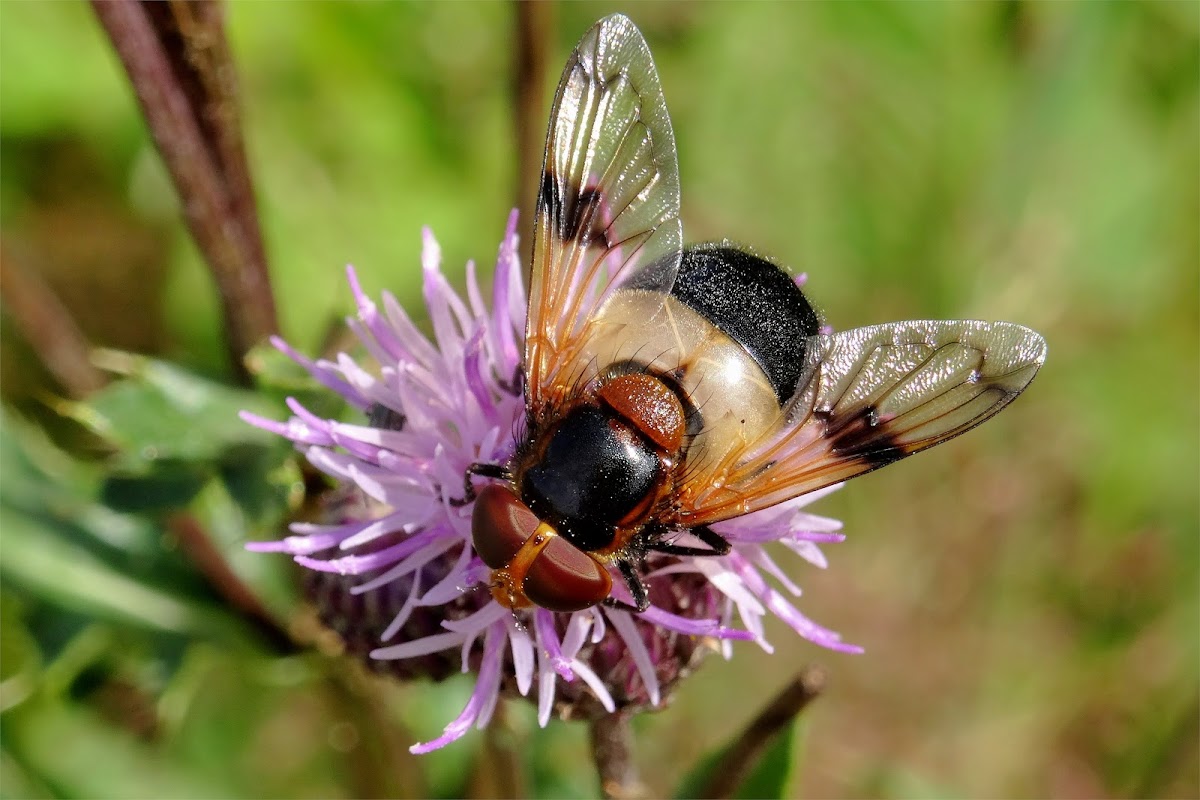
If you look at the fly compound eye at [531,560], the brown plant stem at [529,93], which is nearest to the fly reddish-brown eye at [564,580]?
the fly compound eye at [531,560]

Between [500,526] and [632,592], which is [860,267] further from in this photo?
[500,526]

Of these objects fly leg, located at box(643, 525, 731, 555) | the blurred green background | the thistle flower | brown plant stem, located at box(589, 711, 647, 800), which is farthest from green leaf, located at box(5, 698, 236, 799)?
fly leg, located at box(643, 525, 731, 555)

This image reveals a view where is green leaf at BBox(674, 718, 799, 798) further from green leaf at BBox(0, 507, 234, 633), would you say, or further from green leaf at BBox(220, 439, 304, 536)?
green leaf at BBox(0, 507, 234, 633)

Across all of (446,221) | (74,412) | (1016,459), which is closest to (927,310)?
(1016,459)

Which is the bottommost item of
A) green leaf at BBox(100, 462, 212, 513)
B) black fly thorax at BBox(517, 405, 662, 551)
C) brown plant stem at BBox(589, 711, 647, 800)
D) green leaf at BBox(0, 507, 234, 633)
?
green leaf at BBox(0, 507, 234, 633)

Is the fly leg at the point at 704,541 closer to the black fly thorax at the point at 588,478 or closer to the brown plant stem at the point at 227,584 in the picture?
the black fly thorax at the point at 588,478

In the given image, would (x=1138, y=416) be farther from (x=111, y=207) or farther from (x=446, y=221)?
(x=111, y=207)

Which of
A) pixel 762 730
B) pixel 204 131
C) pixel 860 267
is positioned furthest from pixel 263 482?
pixel 860 267
